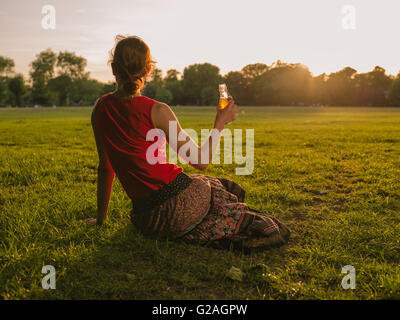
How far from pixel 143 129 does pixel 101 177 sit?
99cm

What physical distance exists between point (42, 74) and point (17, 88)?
7821 mm

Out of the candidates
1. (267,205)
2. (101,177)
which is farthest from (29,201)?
(267,205)

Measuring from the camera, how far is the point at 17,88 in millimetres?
90750

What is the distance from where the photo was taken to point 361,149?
9.99 metres

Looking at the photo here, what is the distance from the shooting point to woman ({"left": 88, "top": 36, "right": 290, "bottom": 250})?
2.75m

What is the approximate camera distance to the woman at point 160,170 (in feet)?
9.02

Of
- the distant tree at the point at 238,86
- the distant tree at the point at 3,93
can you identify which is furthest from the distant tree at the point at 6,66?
the distant tree at the point at 238,86

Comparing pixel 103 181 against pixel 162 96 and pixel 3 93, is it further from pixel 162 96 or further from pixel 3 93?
pixel 3 93

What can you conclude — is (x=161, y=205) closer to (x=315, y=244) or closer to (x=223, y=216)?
(x=223, y=216)

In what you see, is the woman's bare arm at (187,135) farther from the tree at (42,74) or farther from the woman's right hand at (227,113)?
the tree at (42,74)

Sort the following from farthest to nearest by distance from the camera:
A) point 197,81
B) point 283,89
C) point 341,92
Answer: point 197,81 < point 283,89 < point 341,92

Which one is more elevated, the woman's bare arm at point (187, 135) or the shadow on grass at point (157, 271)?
the woman's bare arm at point (187, 135)

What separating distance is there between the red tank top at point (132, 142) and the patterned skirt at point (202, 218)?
0.40 ft

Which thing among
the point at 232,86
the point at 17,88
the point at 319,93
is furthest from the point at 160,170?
the point at 17,88
